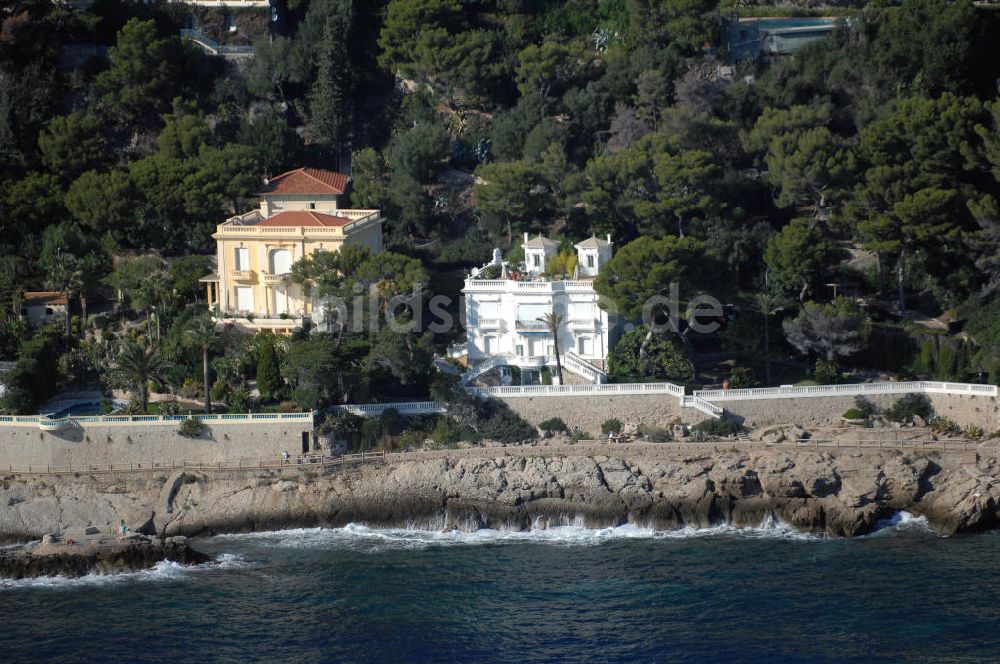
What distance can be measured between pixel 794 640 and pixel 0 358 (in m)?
31.6

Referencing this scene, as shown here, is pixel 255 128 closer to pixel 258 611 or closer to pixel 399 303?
pixel 399 303

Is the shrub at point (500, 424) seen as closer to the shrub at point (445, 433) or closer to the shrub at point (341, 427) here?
the shrub at point (445, 433)

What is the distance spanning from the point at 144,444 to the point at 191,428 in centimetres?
176

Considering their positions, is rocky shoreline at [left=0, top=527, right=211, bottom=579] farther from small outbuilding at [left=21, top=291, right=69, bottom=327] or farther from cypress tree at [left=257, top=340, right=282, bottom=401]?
small outbuilding at [left=21, top=291, right=69, bottom=327]

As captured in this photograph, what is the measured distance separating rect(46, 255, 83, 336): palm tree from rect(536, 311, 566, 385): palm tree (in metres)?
17.3

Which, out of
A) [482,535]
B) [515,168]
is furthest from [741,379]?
[515,168]

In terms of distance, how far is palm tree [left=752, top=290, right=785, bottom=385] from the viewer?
212 feet

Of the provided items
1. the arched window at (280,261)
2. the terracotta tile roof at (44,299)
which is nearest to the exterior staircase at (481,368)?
the arched window at (280,261)

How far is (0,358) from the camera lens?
2586 inches

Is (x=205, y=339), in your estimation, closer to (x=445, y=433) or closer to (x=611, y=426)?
(x=445, y=433)

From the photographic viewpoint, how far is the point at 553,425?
62188 mm

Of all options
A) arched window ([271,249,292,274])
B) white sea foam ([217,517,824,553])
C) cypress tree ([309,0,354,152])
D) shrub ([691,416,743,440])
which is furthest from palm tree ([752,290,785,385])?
cypress tree ([309,0,354,152])

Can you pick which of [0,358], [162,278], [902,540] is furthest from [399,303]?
[902,540]

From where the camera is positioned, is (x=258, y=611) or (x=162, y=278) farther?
(x=162, y=278)
